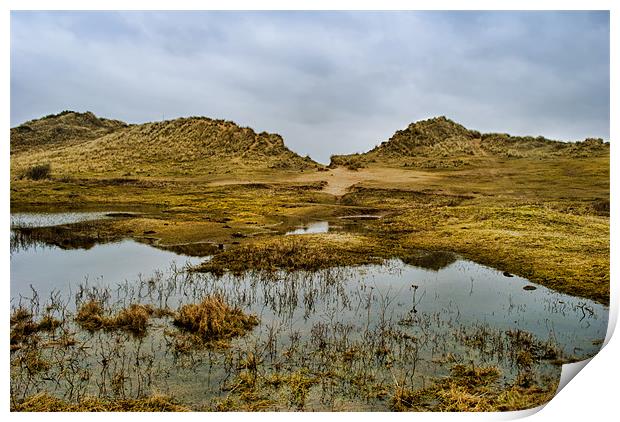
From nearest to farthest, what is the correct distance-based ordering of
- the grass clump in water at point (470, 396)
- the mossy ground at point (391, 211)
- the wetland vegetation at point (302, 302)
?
1. the grass clump in water at point (470, 396)
2. the wetland vegetation at point (302, 302)
3. the mossy ground at point (391, 211)

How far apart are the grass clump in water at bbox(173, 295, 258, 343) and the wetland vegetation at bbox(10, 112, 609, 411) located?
0.19 ft

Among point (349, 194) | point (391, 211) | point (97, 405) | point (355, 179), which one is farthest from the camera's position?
point (355, 179)

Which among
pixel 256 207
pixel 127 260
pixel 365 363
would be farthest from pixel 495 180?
pixel 365 363

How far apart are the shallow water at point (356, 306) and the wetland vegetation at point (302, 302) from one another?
81 mm

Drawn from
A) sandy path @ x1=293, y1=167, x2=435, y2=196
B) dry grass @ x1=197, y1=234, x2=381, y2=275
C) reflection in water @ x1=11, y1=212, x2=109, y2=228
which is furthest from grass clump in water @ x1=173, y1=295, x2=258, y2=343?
sandy path @ x1=293, y1=167, x2=435, y2=196

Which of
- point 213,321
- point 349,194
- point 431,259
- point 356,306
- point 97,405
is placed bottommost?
point 97,405

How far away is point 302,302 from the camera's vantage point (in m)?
Result: 16.6

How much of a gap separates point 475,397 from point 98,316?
10390 mm

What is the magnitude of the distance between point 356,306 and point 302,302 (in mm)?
1817

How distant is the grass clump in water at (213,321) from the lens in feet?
44.5

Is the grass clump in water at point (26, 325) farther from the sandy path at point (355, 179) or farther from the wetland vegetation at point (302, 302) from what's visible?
the sandy path at point (355, 179)

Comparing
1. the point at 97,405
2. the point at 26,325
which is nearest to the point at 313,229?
the point at 26,325

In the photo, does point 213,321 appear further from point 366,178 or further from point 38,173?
point 38,173

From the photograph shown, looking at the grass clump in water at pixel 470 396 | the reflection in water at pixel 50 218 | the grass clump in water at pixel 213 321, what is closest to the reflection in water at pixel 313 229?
the reflection in water at pixel 50 218
